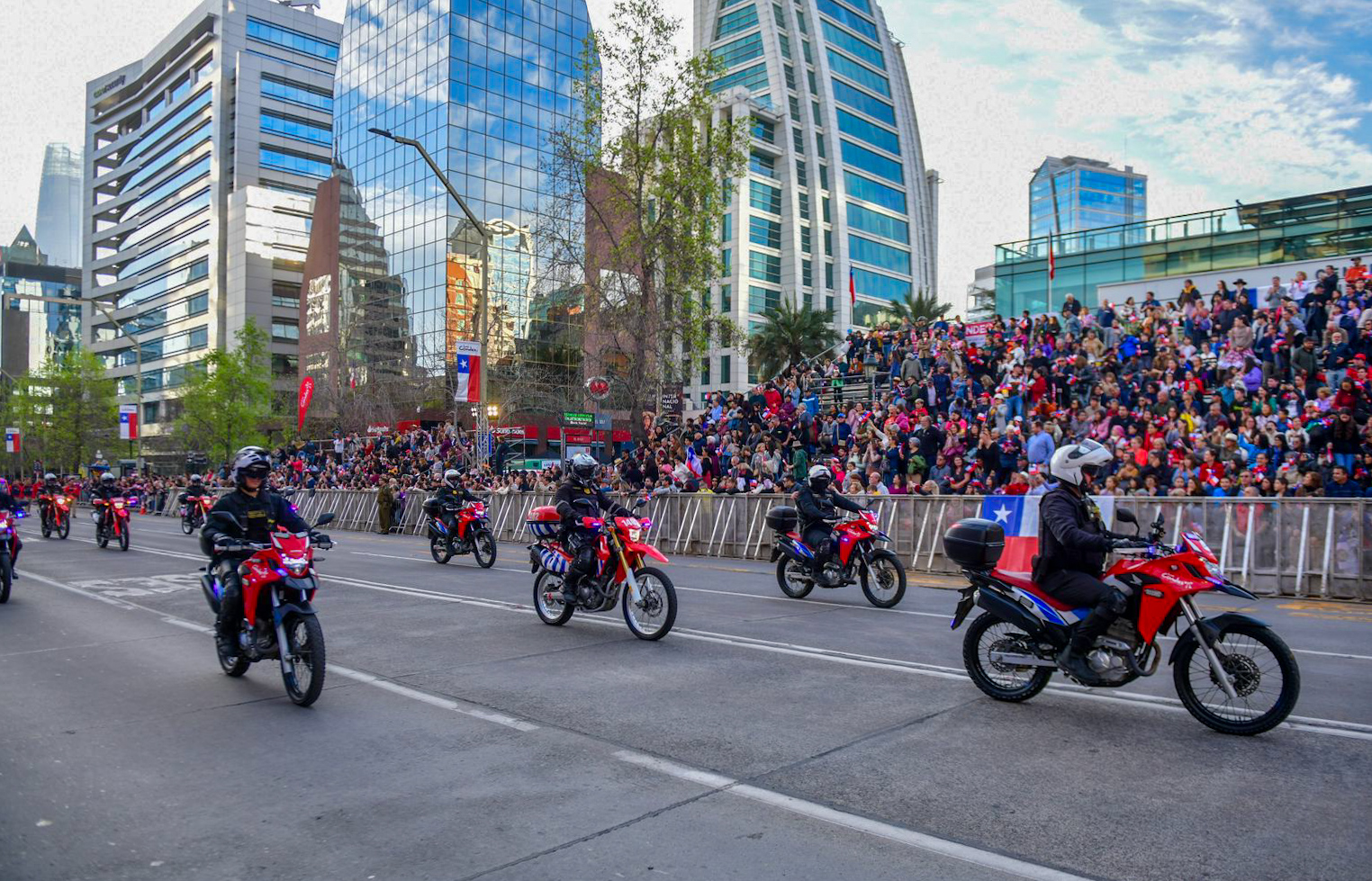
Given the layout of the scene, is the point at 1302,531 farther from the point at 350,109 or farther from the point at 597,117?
the point at 350,109

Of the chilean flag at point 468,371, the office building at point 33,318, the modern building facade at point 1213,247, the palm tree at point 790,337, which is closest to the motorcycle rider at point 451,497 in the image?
the chilean flag at point 468,371

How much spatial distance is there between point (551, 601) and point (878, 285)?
77.9m

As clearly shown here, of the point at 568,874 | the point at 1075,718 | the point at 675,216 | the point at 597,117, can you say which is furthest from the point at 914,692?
the point at 597,117

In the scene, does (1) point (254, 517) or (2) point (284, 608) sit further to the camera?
(1) point (254, 517)

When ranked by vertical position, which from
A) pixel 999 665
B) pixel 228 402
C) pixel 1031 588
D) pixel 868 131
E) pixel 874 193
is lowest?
pixel 999 665

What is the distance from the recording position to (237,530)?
294 inches

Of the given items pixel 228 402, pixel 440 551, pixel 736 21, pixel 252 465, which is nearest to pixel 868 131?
pixel 736 21

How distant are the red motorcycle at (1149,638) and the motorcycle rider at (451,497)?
13007 mm

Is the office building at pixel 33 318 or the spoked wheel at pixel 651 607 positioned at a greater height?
the office building at pixel 33 318

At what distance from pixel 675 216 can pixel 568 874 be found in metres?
23.1

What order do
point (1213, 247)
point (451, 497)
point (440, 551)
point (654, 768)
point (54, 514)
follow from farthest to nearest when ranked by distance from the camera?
point (1213, 247)
point (54, 514)
point (451, 497)
point (440, 551)
point (654, 768)

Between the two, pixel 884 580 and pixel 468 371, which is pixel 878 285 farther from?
pixel 884 580

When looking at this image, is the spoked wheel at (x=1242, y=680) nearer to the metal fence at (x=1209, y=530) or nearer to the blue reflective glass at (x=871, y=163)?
the metal fence at (x=1209, y=530)

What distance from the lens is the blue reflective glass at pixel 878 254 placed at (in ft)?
268
